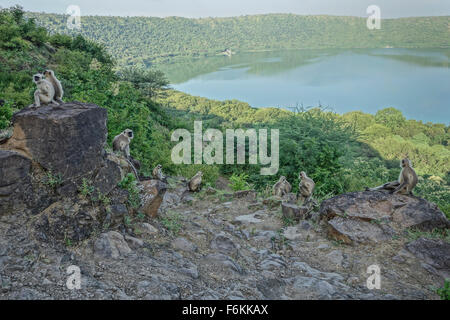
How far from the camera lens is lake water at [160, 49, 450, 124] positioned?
70.9 meters

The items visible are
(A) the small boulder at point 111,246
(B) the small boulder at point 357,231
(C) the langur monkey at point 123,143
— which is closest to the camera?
(A) the small boulder at point 111,246

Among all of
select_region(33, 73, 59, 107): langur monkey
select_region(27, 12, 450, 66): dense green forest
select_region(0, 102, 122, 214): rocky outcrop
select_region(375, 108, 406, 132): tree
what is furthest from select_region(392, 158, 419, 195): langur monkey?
select_region(27, 12, 450, 66): dense green forest

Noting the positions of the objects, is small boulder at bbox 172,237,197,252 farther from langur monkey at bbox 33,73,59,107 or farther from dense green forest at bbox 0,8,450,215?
dense green forest at bbox 0,8,450,215

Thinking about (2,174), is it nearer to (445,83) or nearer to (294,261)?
(294,261)

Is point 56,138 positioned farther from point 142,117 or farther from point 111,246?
point 142,117

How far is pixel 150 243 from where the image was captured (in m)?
5.51

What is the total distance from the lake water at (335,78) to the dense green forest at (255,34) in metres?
3.50

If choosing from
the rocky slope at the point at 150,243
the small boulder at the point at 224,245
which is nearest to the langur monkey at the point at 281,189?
the rocky slope at the point at 150,243

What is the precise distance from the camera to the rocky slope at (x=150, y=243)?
4332 mm

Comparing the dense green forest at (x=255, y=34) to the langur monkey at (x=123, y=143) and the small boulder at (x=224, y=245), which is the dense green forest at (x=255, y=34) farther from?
the small boulder at (x=224, y=245)

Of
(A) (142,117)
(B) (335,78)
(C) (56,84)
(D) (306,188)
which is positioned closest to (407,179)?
(D) (306,188)

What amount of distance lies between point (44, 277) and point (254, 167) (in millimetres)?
13030

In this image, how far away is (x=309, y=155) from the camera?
46.9 feet

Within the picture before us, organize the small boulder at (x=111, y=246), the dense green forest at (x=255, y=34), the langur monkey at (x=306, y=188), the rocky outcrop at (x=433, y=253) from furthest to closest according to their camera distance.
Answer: the dense green forest at (x=255, y=34) → the langur monkey at (x=306, y=188) → the rocky outcrop at (x=433, y=253) → the small boulder at (x=111, y=246)
